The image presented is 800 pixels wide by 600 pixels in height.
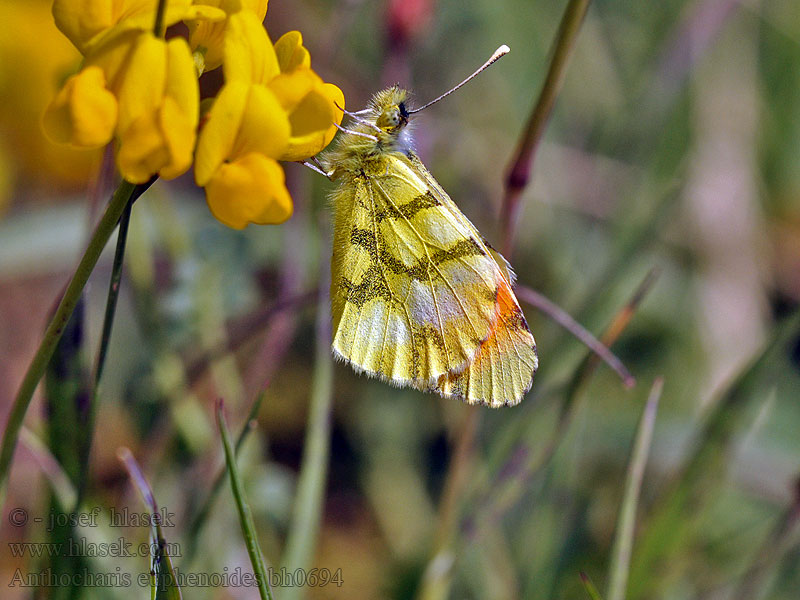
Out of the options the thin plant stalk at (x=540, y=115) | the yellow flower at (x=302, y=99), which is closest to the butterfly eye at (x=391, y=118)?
the thin plant stalk at (x=540, y=115)

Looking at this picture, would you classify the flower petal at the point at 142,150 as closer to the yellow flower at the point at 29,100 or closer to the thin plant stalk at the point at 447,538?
the thin plant stalk at the point at 447,538

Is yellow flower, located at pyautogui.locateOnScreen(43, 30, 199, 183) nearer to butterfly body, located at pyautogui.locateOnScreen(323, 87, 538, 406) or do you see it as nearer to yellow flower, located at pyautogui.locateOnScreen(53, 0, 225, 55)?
yellow flower, located at pyautogui.locateOnScreen(53, 0, 225, 55)

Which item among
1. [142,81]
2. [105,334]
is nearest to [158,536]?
[105,334]

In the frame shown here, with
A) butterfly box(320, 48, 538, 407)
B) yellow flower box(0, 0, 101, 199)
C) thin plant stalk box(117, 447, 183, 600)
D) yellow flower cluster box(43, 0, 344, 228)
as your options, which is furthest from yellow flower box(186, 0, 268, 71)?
yellow flower box(0, 0, 101, 199)

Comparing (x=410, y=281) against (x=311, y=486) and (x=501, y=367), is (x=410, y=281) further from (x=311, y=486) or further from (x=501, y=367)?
(x=311, y=486)

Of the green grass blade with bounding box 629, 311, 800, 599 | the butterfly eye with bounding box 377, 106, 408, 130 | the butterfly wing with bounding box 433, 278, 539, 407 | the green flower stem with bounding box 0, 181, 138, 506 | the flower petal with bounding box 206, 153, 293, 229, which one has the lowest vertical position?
the green grass blade with bounding box 629, 311, 800, 599

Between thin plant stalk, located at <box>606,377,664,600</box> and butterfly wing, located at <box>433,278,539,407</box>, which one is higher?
butterfly wing, located at <box>433,278,539,407</box>

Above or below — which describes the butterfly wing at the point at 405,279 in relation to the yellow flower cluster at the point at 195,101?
below
